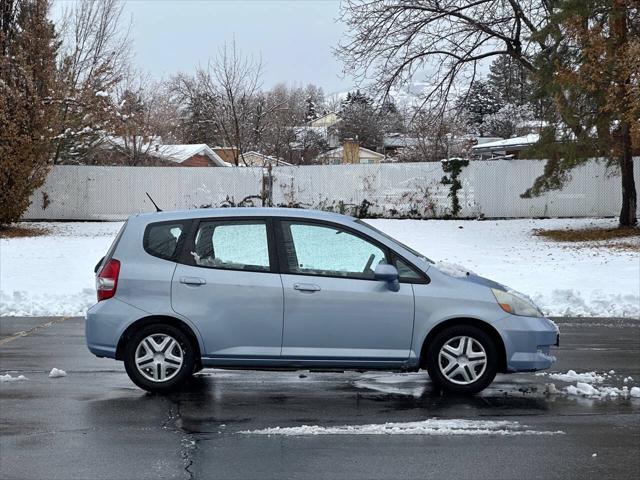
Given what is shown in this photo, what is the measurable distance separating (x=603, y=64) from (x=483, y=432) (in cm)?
1752

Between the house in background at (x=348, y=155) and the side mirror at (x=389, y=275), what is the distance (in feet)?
143

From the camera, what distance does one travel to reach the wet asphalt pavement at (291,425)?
5.50m

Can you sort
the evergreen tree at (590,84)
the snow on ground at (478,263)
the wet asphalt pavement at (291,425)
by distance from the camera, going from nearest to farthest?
the wet asphalt pavement at (291,425) → the snow on ground at (478,263) → the evergreen tree at (590,84)

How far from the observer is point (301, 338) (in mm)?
7461

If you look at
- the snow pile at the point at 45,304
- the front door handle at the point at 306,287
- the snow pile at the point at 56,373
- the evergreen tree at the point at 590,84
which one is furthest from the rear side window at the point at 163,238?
the evergreen tree at the point at 590,84

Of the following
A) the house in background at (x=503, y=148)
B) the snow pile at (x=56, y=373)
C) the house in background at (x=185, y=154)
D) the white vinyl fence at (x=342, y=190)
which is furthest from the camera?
the house in background at (x=185, y=154)

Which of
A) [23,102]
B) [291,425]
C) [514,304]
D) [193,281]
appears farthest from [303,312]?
[23,102]

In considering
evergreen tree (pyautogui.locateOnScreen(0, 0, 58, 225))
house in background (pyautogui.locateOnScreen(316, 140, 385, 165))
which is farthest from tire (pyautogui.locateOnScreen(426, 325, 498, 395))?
house in background (pyautogui.locateOnScreen(316, 140, 385, 165))

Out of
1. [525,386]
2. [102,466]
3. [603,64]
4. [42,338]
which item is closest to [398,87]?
[603,64]

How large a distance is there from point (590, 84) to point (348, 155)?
31913 mm

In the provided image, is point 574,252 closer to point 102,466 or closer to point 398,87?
point 398,87

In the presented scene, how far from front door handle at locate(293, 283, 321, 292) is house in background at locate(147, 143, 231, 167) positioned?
124 ft

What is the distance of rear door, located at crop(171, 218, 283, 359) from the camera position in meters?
7.46

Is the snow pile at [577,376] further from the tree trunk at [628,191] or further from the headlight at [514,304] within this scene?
the tree trunk at [628,191]
